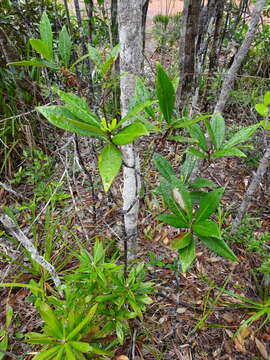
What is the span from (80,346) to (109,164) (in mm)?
539

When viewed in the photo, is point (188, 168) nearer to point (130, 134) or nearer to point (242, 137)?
point (242, 137)

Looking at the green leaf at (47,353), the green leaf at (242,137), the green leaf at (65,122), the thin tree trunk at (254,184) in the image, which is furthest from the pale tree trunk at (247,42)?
the green leaf at (47,353)

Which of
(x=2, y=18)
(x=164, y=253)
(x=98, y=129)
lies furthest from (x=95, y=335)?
(x=2, y=18)

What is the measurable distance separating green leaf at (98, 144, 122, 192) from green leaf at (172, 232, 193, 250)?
0.30 m

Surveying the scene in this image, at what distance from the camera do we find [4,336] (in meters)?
1.10

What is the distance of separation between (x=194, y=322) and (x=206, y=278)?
0.23 m

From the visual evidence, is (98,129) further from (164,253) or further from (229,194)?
(229,194)

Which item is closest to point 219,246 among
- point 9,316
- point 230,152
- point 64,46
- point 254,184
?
point 230,152

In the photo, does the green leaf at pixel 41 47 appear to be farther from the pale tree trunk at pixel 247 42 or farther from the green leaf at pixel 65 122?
the pale tree trunk at pixel 247 42

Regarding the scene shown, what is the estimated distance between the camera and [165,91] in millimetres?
565

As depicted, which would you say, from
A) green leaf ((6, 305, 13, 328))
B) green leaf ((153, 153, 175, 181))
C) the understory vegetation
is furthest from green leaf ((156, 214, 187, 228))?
green leaf ((6, 305, 13, 328))

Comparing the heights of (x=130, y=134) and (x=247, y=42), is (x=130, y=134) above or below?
below

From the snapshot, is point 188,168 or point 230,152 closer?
point 230,152

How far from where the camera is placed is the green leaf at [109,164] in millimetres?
477
